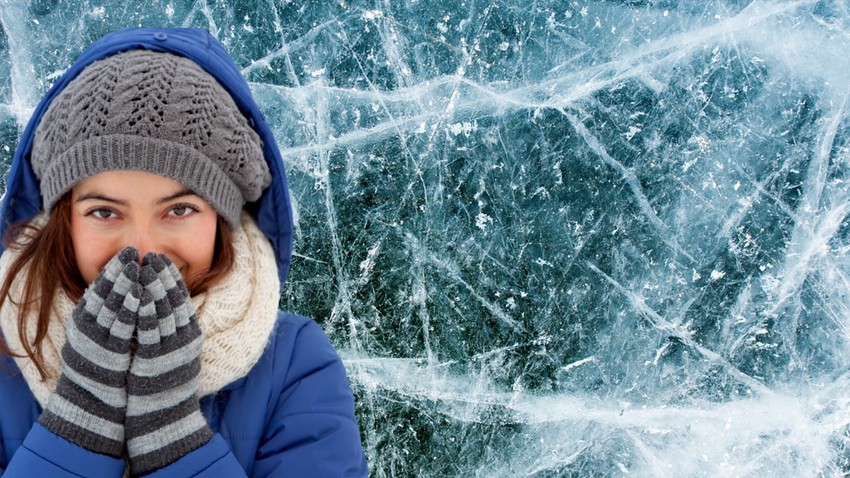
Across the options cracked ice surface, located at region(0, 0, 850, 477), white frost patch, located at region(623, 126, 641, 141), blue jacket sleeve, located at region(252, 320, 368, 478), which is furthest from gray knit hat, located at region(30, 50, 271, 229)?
white frost patch, located at region(623, 126, 641, 141)

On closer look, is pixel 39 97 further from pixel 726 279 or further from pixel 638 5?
pixel 726 279

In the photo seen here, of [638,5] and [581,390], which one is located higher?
[638,5]

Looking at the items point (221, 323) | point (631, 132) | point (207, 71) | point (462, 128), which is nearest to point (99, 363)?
point (221, 323)

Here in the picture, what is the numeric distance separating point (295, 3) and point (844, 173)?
4.80 feet

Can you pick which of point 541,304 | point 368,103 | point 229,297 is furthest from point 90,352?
point 541,304

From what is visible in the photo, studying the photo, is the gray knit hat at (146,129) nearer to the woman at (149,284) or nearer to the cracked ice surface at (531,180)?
the woman at (149,284)

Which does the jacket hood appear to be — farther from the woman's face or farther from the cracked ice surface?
the cracked ice surface

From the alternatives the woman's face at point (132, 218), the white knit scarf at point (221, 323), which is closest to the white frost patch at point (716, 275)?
the white knit scarf at point (221, 323)

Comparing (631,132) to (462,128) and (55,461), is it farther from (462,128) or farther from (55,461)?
(55,461)

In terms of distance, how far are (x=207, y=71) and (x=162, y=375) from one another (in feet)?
1.53

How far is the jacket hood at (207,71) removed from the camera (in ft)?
3.53

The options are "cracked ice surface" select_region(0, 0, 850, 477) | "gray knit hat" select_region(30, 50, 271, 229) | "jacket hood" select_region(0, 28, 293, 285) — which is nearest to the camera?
"gray knit hat" select_region(30, 50, 271, 229)

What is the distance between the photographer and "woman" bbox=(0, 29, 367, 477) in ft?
3.24

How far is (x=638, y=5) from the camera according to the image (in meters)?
1.77
